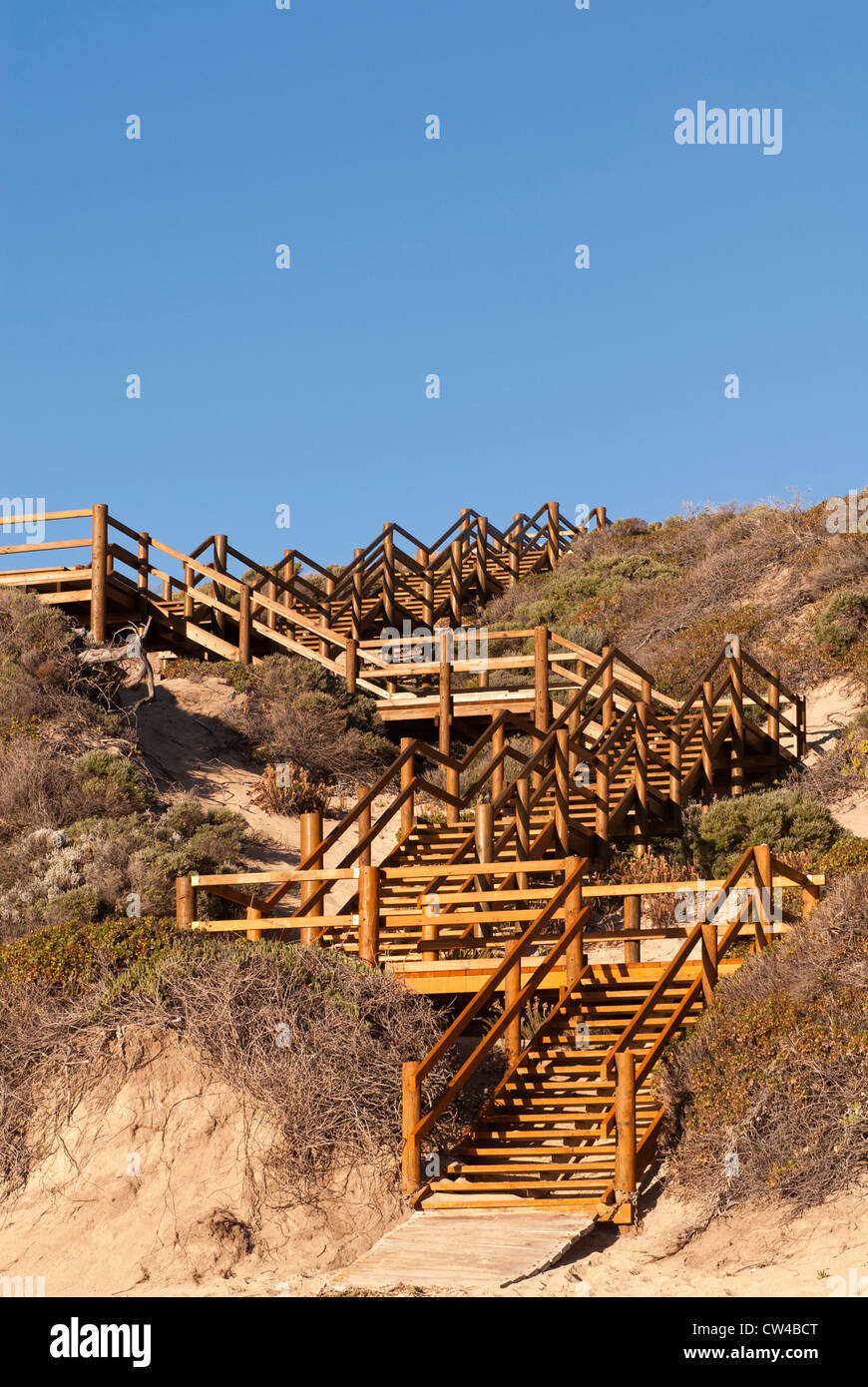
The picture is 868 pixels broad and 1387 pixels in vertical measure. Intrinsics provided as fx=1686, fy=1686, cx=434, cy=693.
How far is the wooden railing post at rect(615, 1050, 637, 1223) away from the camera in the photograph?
387 inches

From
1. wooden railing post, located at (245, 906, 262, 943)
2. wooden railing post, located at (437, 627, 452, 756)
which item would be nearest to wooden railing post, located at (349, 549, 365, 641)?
wooden railing post, located at (437, 627, 452, 756)

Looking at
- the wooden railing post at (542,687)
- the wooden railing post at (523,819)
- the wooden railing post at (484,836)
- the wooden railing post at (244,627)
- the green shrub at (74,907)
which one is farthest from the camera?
the wooden railing post at (244,627)

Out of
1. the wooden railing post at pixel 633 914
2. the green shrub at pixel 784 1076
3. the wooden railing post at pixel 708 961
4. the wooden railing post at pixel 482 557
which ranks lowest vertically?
the green shrub at pixel 784 1076

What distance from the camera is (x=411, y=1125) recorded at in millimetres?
10266

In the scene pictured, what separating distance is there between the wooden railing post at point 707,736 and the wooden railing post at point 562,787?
10.3ft

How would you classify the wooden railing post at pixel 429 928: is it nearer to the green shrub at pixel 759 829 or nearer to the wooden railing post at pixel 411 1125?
the wooden railing post at pixel 411 1125

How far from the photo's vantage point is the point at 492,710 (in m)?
21.2

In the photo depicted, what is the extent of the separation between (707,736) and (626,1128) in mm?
9790

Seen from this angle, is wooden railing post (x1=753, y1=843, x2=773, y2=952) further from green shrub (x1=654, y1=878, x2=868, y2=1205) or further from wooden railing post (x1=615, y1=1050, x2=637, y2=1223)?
wooden railing post (x1=615, y1=1050, x2=637, y2=1223)

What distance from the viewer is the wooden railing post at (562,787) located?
1572cm

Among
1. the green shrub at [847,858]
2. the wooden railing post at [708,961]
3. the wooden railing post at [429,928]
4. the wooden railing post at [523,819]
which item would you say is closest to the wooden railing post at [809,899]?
the green shrub at [847,858]

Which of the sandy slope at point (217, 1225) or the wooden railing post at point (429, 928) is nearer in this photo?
the sandy slope at point (217, 1225)

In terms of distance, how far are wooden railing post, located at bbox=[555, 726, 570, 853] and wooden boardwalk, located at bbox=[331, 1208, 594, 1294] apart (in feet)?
20.0
